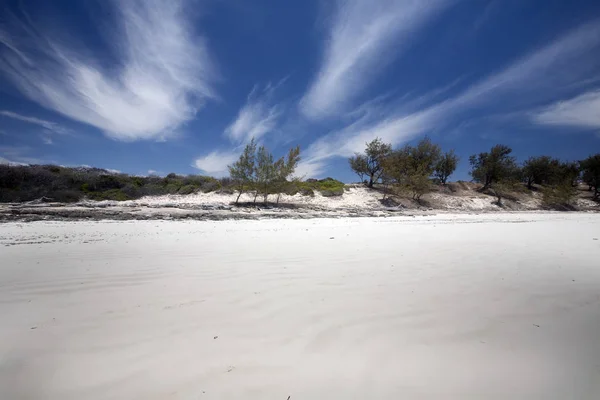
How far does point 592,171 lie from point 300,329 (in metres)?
57.3

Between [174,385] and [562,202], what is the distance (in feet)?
146

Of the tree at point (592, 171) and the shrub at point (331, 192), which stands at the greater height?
the tree at point (592, 171)

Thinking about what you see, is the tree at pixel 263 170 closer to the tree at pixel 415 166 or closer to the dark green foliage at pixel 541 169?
the tree at pixel 415 166

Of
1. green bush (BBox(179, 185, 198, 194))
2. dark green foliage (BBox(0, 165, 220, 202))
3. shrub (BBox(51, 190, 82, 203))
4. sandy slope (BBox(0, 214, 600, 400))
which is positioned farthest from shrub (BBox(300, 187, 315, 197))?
sandy slope (BBox(0, 214, 600, 400))

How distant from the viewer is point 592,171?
36.9 m

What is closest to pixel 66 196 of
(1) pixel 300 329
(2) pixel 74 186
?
(2) pixel 74 186

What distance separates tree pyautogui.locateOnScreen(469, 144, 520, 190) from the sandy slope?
133 ft

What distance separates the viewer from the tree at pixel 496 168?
3600 cm

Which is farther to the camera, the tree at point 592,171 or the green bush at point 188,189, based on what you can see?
the tree at point 592,171

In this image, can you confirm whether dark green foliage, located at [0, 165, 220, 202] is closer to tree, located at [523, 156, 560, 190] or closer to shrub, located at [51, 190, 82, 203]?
shrub, located at [51, 190, 82, 203]

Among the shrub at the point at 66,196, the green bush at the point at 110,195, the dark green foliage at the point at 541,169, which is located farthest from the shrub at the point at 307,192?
the dark green foliage at the point at 541,169

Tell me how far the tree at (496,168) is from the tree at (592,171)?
9.64 m

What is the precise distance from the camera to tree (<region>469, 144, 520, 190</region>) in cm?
3600

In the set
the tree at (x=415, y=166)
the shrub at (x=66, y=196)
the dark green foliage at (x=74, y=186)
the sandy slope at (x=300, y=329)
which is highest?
the tree at (x=415, y=166)
